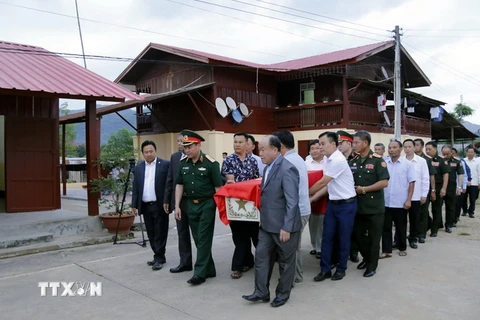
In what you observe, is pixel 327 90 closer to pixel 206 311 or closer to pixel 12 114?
pixel 12 114

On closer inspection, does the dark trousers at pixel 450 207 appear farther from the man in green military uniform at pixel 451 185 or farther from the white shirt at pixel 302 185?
the white shirt at pixel 302 185

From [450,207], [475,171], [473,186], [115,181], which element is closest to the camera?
[115,181]

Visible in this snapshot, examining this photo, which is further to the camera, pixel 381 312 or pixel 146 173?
pixel 146 173

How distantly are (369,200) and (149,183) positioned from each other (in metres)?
2.84

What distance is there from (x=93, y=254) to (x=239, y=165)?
293 cm

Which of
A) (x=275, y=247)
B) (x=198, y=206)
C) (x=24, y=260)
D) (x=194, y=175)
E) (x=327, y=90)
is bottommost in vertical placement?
(x=24, y=260)

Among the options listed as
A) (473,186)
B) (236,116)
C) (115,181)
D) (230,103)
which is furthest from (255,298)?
(236,116)

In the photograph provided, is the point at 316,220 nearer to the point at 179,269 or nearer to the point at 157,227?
the point at 179,269

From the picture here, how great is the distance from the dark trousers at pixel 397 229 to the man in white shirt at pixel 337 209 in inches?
49.7

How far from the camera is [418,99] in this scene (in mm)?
22188

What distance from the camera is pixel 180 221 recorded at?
5027mm

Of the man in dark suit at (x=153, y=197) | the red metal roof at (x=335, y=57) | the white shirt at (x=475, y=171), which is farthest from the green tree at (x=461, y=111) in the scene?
the man in dark suit at (x=153, y=197)

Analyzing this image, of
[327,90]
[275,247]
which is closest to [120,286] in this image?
[275,247]

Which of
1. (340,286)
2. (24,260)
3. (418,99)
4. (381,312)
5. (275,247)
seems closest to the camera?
(381,312)
